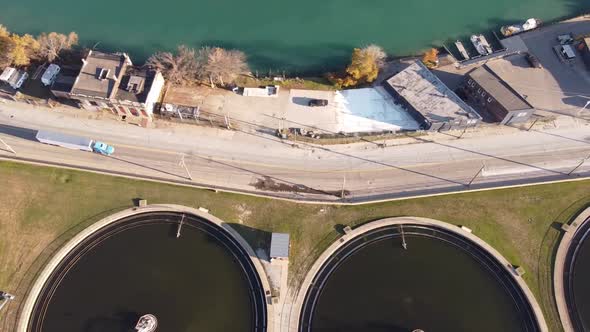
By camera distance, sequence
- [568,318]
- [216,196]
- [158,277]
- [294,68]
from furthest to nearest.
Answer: [294,68]
[216,196]
[158,277]
[568,318]

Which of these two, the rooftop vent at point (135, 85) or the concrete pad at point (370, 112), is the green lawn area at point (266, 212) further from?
the rooftop vent at point (135, 85)

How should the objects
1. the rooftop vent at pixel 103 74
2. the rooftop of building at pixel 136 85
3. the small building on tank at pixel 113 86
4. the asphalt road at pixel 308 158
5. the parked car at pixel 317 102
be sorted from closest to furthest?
the asphalt road at pixel 308 158
the small building on tank at pixel 113 86
the rooftop of building at pixel 136 85
the rooftop vent at pixel 103 74
the parked car at pixel 317 102

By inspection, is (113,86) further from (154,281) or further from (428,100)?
(428,100)

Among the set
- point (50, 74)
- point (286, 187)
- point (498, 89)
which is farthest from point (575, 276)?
point (50, 74)

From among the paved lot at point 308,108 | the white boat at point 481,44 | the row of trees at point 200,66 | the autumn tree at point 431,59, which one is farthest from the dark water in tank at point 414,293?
the white boat at point 481,44

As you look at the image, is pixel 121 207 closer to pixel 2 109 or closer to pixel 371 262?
pixel 2 109

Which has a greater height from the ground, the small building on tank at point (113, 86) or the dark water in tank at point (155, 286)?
the small building on tank at point (113, 86)

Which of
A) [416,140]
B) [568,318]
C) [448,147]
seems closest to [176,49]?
[416,140]
